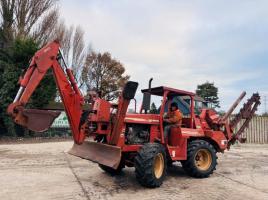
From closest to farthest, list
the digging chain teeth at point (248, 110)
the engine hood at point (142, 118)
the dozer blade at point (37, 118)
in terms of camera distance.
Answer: the dozer blade at point (37, 118) < the engine hood at point (142, 118) < the digging chain teeth at point (248, 110)

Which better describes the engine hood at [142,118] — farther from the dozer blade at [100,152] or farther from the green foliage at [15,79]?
the green foliage at [15,79]

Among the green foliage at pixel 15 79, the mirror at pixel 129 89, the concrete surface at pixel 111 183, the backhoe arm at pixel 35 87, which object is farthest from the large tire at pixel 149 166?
the green foliage at pixel 15 79

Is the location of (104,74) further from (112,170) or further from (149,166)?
(149,166)

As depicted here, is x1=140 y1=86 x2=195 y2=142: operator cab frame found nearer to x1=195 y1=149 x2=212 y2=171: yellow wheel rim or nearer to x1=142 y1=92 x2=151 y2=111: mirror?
x1=142 y1=92 x2=151 y2=111: mirror

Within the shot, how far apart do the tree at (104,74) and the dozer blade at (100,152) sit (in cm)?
3113

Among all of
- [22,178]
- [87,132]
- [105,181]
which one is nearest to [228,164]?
[105,181]

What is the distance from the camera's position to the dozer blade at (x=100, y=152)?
25.1 feet

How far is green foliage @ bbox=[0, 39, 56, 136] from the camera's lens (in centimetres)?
2248

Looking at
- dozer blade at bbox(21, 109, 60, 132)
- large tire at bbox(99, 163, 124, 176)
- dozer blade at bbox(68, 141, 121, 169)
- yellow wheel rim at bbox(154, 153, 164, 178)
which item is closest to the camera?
dozer blade at bbox(21, 109, 60, 132)

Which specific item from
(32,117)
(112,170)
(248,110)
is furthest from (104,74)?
(32,117)

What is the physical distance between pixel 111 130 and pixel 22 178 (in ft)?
8.98

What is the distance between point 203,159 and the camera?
9.75 metres

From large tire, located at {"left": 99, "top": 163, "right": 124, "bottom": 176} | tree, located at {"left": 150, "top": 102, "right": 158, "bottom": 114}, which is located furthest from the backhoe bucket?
tree, located at {"left": 150, "top": 102, "right": 158, "bottom": 114}

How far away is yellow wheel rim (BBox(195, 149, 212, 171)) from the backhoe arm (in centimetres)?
337
